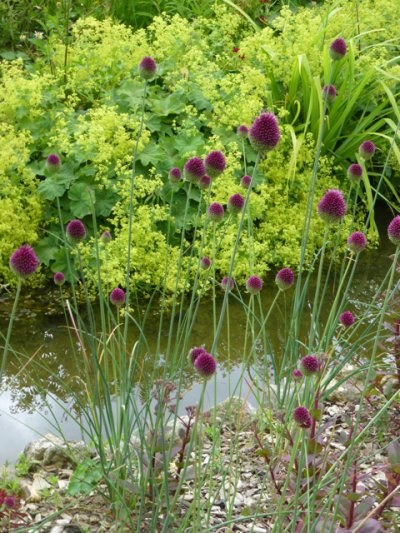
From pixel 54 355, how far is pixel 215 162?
2.21 metres

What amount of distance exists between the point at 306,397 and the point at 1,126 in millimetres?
3091

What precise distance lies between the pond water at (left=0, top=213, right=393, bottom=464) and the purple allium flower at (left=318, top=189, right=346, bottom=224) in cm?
132

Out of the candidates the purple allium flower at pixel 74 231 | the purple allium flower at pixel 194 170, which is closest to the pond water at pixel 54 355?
the purple allium flower at pixel 74 231

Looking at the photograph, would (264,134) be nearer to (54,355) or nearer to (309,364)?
(309,364)

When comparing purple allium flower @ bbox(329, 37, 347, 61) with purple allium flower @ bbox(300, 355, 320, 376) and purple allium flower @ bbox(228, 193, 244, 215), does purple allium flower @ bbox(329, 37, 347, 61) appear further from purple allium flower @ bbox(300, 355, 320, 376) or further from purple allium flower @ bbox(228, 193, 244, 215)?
purple allium flower @ bbox(300, 355, 320, 376)

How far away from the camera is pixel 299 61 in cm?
528

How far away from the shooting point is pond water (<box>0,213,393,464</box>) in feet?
11.3

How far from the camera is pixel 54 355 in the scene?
13.3ft

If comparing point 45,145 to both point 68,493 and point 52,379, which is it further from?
point 68,493

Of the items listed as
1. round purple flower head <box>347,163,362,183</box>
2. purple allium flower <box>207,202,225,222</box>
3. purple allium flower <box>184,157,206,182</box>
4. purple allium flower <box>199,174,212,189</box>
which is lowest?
purple allium flower <box>207,202,225,222</box>

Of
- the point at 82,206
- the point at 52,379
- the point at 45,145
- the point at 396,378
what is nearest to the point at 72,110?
the point at 45,145

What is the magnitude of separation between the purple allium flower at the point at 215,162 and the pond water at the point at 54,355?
4.35ft

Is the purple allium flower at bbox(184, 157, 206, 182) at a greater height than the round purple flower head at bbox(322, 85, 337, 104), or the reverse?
the round purple flower head at bbox(322, 85, 337, 104)

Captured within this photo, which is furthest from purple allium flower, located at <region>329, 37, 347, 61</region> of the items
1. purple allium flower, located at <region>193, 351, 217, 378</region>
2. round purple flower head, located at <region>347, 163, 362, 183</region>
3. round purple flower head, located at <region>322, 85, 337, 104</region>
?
purple allium flower, located at <region>193, 351, 217, 378</region>
